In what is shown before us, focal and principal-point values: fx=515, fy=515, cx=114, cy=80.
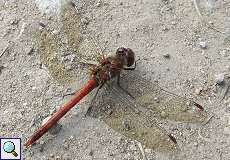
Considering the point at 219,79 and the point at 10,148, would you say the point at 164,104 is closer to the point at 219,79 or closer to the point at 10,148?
the point at 219,79

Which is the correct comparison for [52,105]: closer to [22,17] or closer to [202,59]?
[22,17]

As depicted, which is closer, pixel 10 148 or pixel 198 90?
pixel 10 148

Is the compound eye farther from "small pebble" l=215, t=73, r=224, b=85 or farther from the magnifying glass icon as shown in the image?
the magnifying glass icon

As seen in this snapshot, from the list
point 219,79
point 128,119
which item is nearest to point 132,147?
point 128,119

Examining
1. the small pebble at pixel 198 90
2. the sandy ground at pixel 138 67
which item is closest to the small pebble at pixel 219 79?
the sandy ground at pixel 138 67

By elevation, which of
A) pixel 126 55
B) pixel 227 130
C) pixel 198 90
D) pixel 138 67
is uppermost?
pixel 126 55

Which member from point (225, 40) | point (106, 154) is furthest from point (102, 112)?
point (225, 40)
